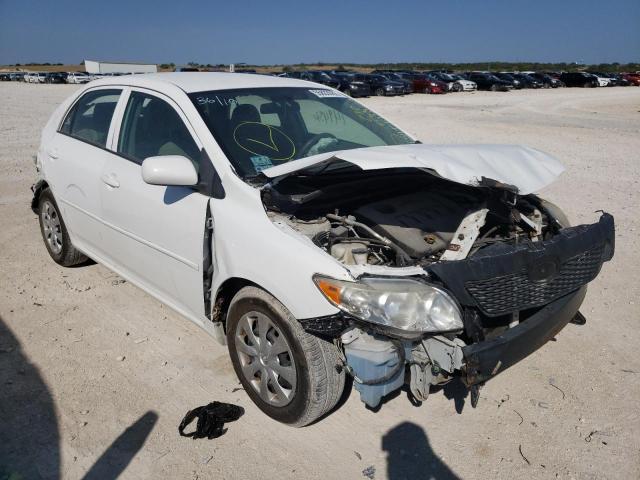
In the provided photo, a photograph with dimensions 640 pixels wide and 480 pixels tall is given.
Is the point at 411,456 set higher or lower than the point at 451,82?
lower

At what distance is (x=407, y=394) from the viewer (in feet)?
10.1

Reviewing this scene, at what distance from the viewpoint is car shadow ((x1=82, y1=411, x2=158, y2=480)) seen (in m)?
2.49

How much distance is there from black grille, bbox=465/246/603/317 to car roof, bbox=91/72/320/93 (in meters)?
2.23

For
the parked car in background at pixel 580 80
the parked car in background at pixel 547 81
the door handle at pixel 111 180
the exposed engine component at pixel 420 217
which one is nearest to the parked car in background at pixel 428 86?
the parked car in background at pixel 547 81

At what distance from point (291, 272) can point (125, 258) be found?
181 cm

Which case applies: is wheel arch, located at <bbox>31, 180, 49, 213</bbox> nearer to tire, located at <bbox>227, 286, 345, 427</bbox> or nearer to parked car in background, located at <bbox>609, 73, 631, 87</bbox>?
tire, located at <bbox>227, 286, 345, 427</bbox>

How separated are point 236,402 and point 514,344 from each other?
1611 millimetres

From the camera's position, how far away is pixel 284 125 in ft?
11.7

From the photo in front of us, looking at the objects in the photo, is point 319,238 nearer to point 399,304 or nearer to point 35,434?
point 399,304

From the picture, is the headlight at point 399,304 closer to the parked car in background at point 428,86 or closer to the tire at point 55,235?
the tire at point 55,235

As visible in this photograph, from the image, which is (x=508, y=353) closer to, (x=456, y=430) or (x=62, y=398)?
(x=456, y=430)

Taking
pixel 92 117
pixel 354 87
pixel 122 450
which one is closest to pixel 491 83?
pixel 354 87

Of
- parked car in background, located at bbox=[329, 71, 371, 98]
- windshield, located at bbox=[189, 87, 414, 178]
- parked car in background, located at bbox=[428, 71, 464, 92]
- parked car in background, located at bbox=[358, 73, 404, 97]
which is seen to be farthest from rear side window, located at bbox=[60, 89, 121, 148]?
parked car in background, located at bbox=[428, 71, 464, 92]

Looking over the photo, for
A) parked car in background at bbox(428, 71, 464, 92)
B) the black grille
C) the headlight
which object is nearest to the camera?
the headlight
